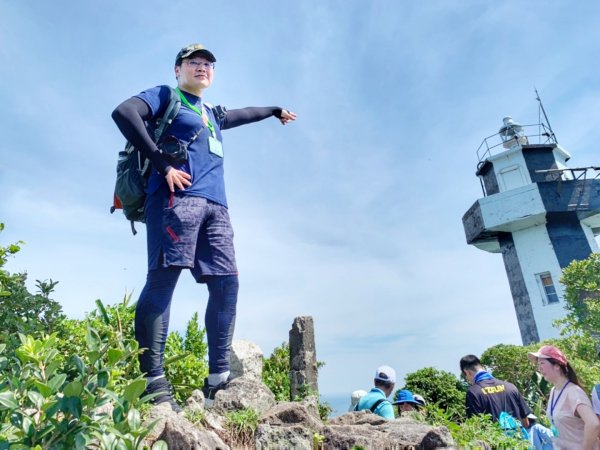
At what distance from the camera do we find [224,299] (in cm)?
397

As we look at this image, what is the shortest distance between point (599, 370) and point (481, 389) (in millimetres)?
7257

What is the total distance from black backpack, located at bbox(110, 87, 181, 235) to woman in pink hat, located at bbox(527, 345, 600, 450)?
3852mm

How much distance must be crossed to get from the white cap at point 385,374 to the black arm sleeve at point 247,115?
3459 mm

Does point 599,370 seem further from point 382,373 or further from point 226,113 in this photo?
point 226,113

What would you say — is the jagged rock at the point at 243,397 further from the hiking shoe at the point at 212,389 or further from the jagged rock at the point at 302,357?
the jagged rock at the point at 302,357

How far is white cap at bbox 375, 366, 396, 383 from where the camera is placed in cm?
564

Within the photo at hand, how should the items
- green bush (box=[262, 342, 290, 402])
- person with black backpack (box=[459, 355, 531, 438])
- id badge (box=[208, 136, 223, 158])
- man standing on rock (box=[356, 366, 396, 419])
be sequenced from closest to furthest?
id badge (box=[208, 136, 223, 158]) → man standing on rock (box=[356, 366, 396, 419]) → person with black backpack (box=[459, 355, 531, 438]) → green bush (box=[262, 342, 290, 402])

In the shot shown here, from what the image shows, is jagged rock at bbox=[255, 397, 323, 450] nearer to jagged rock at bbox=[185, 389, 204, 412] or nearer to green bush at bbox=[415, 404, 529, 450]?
jagged rock at bbox=[185, 389, 204, 412]

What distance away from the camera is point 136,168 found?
4.04 m

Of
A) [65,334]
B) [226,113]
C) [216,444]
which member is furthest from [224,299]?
[65,334]

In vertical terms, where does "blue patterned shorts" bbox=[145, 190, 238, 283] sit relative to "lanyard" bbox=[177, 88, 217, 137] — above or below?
below

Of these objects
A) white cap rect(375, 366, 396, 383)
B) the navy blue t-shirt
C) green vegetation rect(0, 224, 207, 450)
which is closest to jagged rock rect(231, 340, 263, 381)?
white cap rect(375, 366, 396, 383)

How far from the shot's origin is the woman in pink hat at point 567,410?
3.31 m

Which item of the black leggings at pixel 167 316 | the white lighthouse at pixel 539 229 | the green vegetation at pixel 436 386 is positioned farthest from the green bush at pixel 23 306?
the white lighthouse at pixel 539 229
